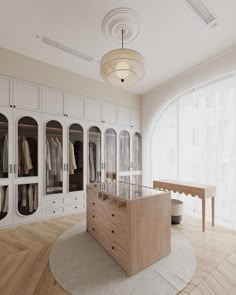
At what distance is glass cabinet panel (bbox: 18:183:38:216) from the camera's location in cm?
325

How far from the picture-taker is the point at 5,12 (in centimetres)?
235

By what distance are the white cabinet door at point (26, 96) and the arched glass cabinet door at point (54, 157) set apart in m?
0.42

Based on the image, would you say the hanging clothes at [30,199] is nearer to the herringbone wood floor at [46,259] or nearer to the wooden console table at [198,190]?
the herringbone wood floor at [46,259]

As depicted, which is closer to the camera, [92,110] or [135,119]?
[92,110]

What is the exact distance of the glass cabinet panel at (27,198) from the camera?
10.6 feet

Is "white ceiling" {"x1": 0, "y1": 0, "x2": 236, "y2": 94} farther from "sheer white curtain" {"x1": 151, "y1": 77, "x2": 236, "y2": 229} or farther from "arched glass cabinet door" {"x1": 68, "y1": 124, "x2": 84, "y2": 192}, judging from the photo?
"arched glass cabinet door" {"x1": 68, "y1": 124, "x2": 84, "y2": 192}

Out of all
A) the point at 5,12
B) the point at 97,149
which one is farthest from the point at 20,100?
the point at 97,149

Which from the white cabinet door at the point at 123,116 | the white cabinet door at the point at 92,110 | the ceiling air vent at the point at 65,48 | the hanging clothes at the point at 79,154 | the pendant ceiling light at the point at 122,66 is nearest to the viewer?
the pendant ceiling light at the point at 122,66

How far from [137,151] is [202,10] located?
3.38m

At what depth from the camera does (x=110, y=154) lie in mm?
4523

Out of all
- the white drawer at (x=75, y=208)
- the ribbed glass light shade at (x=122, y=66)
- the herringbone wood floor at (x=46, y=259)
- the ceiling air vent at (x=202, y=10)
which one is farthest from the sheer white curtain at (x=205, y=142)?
the white drawer at (x=75, y=208)

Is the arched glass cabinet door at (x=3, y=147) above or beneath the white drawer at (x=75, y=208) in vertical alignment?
above

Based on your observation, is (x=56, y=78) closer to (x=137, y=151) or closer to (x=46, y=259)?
(x=137, y=151)

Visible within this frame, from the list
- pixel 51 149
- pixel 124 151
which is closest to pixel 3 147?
pixel 51 149
